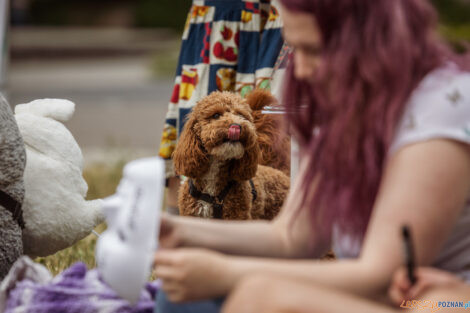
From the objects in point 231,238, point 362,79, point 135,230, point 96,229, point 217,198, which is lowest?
point 96,229

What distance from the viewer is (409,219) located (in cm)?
122

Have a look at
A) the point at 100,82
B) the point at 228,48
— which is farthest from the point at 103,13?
the point at 228,48

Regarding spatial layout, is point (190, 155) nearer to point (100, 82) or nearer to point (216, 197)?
point (216, 197)

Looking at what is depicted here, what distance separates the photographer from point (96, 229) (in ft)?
12.0

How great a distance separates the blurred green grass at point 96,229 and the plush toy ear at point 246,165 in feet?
2.75

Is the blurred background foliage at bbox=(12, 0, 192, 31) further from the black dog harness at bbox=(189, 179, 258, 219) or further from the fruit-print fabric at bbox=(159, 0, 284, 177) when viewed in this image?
the black dog harness at bbox=(189, 179, 258, 219)

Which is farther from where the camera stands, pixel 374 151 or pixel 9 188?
pixel 9 188

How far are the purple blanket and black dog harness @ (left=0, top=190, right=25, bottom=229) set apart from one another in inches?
20.9

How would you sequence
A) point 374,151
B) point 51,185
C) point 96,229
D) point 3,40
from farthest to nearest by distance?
point 3,40 < point 96,229 < point 51,185 < point 374,151

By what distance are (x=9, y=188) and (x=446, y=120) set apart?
1398mm

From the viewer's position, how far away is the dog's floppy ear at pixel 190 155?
8.82 ft

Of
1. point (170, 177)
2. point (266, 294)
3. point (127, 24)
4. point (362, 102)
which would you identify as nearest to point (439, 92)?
point (362, 102)

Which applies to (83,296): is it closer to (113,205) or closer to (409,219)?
(113,205)

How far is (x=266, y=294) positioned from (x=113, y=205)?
391 millimetres
